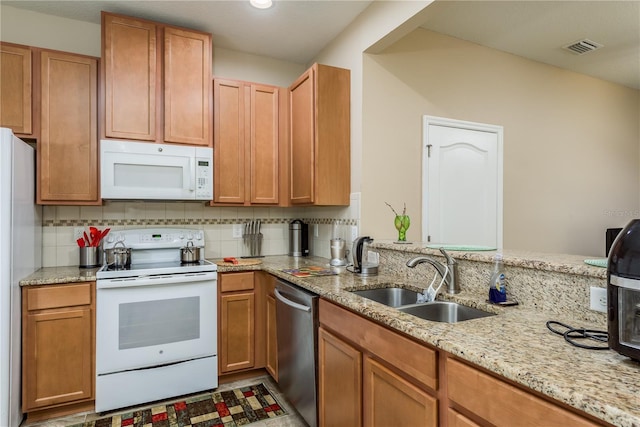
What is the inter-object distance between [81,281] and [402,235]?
82.0 inches

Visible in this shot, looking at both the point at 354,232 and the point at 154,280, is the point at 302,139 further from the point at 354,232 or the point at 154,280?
the point at 154,280

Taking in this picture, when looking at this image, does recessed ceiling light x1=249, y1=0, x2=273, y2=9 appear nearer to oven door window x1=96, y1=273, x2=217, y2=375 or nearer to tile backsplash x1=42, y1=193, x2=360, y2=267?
tile backsplash x1=42, y1=193, x2=360, y2=267

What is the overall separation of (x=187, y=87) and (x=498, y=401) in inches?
108

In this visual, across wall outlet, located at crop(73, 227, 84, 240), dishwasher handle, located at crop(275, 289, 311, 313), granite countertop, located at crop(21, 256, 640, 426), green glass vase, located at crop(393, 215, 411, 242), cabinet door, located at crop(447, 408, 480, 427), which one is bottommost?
cabinet door, located at crop(447, 408, 480, 427)

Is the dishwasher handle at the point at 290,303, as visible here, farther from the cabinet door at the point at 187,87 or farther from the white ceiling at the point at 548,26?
the white ceiling at the point at 548,26

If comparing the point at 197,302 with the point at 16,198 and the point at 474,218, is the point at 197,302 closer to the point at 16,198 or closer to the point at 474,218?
the point at 16,198

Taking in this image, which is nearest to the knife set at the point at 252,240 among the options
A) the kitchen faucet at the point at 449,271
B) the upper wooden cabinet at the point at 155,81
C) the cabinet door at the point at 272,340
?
the cabinet door at the point at 272,340

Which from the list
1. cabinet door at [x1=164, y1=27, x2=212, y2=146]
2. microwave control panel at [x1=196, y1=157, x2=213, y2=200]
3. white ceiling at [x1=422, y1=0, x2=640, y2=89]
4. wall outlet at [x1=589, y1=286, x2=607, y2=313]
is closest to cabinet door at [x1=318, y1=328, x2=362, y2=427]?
wall outlet at [x1=589, y1=286, x2=607, y2=313]

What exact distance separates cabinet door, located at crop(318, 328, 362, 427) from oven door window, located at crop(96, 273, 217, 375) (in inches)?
40.0

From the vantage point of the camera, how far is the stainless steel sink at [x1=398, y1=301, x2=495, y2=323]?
1668 mm

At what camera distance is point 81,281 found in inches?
89.0

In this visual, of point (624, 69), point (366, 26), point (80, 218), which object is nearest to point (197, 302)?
point (80, 218)

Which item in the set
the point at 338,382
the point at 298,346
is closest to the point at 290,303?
the point at 298,346

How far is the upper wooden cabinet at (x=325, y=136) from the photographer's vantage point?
8.89 ft
